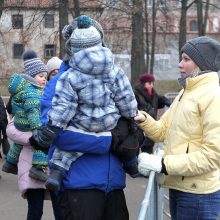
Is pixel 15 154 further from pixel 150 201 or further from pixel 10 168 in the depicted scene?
pixel 150 201

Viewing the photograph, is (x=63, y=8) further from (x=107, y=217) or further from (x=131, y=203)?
(x=107, y=217)

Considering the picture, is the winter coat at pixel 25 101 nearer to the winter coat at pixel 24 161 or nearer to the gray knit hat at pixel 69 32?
the winter coat at pixel 24 161

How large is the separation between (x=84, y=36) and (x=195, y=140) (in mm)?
886

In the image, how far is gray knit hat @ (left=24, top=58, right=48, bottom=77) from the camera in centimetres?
500

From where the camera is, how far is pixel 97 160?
3186 mm

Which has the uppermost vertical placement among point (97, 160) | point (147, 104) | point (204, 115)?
point (204, 115)

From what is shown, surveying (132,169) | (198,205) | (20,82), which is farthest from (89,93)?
(20,82)

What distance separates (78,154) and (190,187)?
0.73 meters

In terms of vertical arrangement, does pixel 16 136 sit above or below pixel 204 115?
below

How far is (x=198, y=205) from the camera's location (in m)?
3.38

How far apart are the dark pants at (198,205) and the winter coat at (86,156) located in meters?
0.49

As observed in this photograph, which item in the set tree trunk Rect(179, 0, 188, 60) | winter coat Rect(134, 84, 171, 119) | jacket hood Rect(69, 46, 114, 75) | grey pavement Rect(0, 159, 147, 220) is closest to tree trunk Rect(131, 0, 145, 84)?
tree trunk Rect(179, 0, 188, 60)

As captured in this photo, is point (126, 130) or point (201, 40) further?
point (201, 40)

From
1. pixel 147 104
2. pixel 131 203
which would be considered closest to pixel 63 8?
pixel 147 104
